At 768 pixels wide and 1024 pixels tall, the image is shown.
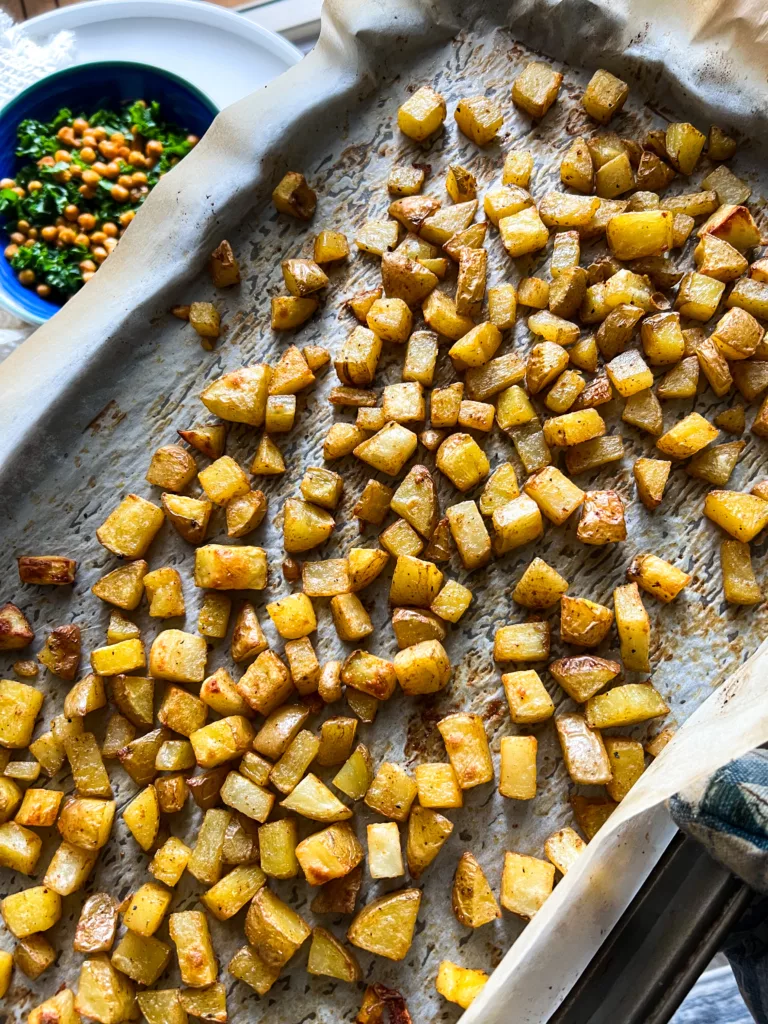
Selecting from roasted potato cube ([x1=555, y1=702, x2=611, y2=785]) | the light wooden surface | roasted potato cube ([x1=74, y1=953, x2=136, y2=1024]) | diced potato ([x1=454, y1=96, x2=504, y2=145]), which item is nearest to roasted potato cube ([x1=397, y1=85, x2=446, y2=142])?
diced potato ([x1=454, y1=96, x2=504, y2=145])

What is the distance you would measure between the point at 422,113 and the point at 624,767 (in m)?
1.47

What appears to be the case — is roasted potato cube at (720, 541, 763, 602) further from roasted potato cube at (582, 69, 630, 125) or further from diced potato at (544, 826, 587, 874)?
roasted potato cube at (582, 69, 630, 125)

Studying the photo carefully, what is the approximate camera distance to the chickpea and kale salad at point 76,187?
2496 mm

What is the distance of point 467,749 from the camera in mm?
1833

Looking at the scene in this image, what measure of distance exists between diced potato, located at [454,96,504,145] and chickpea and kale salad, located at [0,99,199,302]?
2.74ft

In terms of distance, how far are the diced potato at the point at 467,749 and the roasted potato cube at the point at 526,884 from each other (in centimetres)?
16

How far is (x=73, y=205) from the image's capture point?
254 cm

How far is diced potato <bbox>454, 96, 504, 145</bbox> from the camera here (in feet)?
6.95

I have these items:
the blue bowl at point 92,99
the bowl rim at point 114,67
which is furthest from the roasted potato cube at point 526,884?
the bowl rim at point 114,67

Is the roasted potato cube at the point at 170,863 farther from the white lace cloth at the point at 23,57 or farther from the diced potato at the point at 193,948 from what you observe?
the white lace cloth at the point at 23,57

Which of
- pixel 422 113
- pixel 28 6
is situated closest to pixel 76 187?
pixel 28 6

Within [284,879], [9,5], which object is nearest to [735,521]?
[284,879]

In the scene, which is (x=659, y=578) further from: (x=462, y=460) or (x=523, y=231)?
(x=523, y=231)

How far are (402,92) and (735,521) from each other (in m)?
1.25
